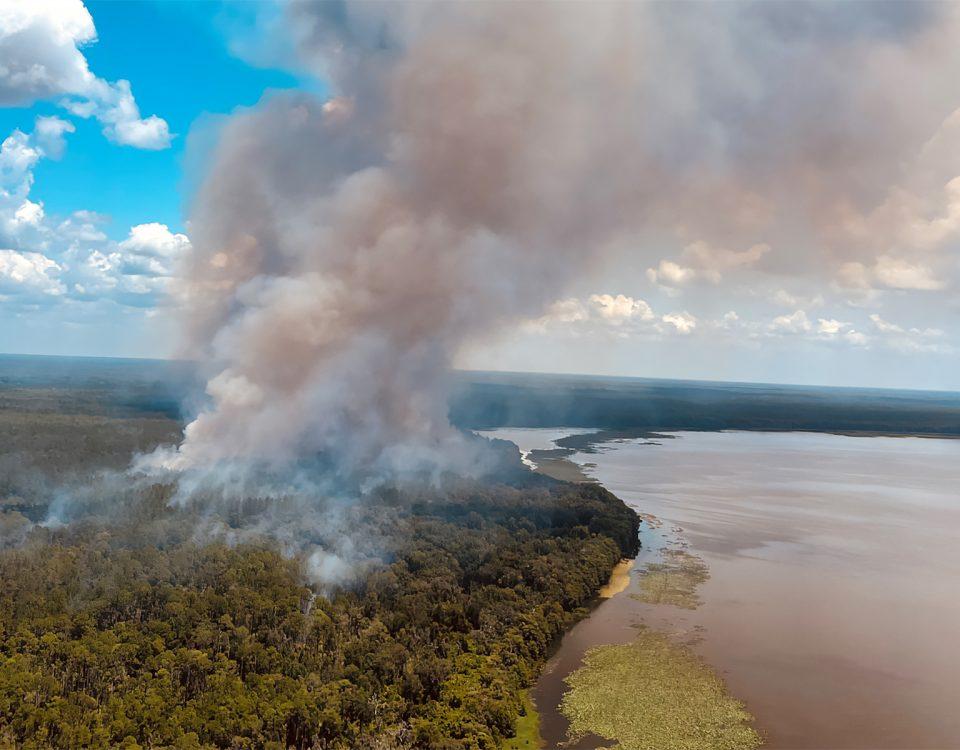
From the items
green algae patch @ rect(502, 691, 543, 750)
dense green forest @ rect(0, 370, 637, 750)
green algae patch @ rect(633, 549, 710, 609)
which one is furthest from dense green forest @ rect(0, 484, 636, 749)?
green algae patch @ rect(633, 549, 710, 609)

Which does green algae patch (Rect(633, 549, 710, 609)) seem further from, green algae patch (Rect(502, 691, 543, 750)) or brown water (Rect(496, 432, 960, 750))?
green algae patch (Rect(502, 691, 543, 750))

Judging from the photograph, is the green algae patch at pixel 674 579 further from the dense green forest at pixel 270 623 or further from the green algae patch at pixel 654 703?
the green algae patch at pixel 654 703

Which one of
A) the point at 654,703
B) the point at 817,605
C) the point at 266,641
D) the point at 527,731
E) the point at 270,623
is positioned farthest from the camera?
the point at 817,605

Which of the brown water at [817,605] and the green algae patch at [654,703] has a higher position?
the brown water at [817,605]

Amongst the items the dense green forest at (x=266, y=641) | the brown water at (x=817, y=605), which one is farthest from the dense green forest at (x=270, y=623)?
the brown water at (x=817, y=605)

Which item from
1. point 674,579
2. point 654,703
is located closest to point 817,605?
point 674,579

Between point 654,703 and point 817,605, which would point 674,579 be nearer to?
point 817,605

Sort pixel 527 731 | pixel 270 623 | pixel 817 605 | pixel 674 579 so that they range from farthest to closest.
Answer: pixel 674 579 → pixel 817 605 → pixel 270 623 → pixel 527 731
